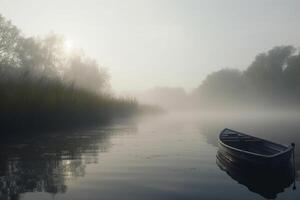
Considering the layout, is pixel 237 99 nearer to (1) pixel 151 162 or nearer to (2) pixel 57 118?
(2) pixel 57 118

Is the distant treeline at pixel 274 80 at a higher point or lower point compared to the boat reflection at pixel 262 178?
higher

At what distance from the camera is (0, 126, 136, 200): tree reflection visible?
10148mm

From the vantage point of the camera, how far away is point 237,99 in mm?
112062

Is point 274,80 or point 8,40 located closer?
point 8,40

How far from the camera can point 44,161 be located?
46.1ft

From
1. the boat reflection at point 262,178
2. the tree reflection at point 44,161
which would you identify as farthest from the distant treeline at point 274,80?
the boat reflection at point 262,178

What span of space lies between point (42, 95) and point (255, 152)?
1600 centimetres

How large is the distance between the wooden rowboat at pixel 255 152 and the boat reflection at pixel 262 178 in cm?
26

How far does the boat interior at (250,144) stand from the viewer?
14833 mm

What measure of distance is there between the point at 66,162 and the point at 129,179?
163 inches

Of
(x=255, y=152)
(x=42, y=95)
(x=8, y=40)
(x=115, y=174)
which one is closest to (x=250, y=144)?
(x=255, y=152)

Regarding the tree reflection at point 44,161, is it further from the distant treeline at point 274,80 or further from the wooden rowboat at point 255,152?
the distant treeline at point 274,80

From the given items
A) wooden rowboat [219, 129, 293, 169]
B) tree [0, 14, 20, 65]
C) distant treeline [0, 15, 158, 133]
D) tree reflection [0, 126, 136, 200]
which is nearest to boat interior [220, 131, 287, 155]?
wooden rowboat [219, 129, 293, 169]

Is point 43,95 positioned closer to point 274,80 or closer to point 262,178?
point 262,178
